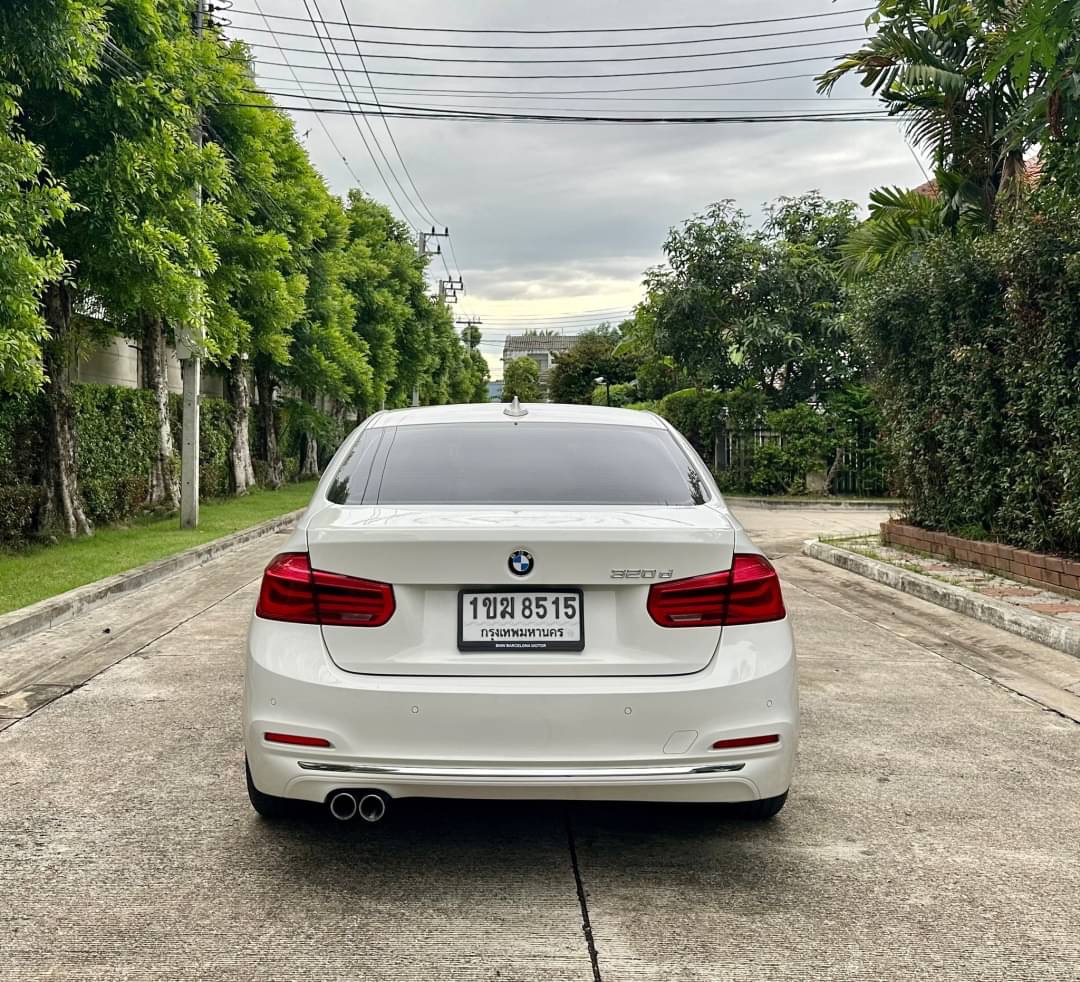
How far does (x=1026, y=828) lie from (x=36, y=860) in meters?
3.53

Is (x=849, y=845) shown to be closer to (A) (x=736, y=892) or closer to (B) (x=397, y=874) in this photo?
(A) (x=736, y=892)

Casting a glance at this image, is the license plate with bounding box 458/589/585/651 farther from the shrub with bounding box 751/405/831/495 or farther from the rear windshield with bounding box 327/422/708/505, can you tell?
the shrub with bounding box 751/405/831/495

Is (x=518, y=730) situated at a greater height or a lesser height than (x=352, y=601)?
lesser

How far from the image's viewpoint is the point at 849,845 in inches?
150

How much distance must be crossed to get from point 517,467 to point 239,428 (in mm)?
21993

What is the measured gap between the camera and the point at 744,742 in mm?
3330

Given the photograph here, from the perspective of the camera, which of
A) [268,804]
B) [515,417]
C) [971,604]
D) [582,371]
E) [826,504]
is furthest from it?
[582,371]

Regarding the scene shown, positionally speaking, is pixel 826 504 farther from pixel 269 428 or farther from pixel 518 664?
pixel 518 664

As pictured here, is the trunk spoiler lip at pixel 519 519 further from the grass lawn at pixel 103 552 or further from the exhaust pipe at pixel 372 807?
the grass lawn at pixel 103 552

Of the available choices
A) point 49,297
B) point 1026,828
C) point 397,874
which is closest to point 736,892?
point 397,874

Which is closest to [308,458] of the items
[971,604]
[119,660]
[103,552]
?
[103,552]

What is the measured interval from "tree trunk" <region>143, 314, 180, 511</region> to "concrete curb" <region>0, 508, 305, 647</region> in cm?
418

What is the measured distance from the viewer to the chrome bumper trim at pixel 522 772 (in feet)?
10.6

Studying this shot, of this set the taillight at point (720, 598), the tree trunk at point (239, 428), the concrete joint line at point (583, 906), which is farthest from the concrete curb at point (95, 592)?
the tree trunk at point (239, 428)
